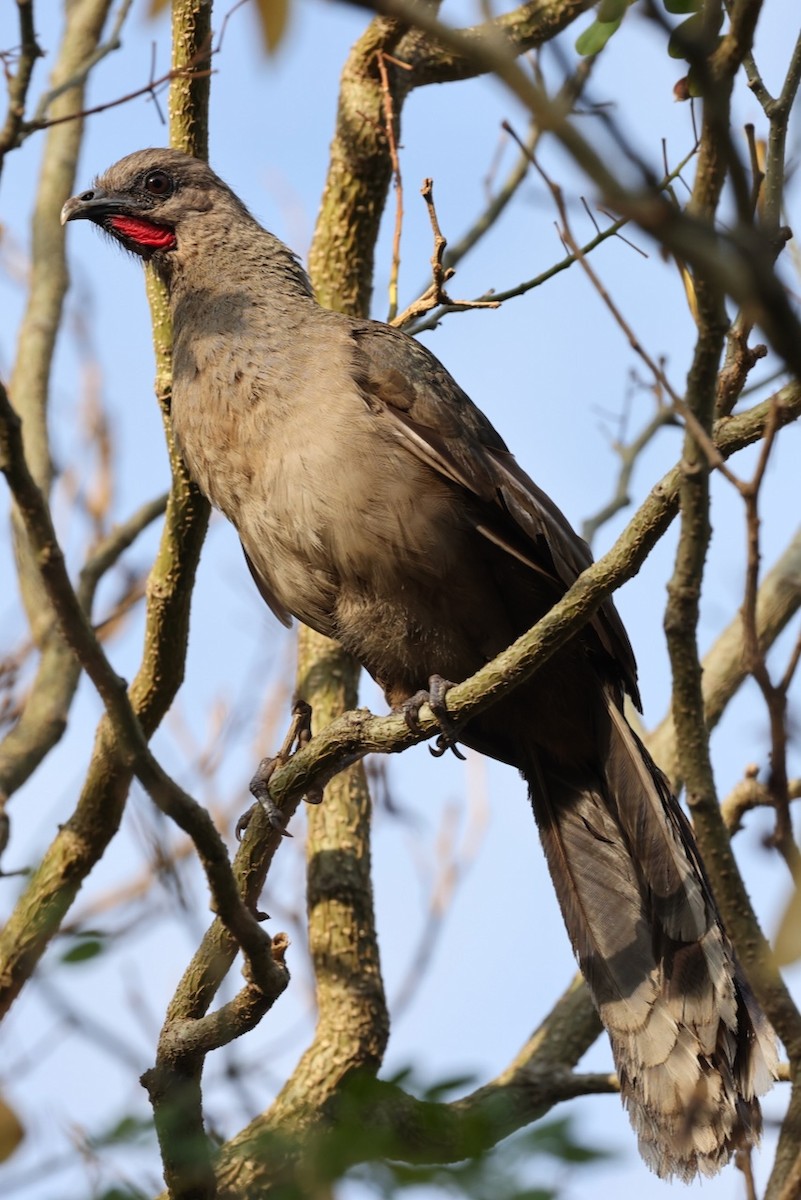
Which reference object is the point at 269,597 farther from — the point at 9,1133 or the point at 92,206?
the point at 9,1133

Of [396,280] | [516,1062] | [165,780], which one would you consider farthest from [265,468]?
[516,1062]

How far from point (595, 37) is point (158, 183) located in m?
2.68

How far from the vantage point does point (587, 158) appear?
6.02 feet

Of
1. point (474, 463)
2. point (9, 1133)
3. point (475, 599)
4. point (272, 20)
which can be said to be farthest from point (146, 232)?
point (9, 1133)

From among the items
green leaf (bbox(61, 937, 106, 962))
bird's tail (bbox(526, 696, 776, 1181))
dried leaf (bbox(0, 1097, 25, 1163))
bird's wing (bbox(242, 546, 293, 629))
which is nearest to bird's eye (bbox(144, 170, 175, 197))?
bird's wing (bbox(242, 546, 293, 629))

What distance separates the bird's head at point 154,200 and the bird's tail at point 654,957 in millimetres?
3073

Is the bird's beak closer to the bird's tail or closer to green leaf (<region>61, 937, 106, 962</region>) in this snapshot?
the bird's tail

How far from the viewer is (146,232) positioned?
22.2 feet

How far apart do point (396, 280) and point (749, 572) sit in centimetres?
413

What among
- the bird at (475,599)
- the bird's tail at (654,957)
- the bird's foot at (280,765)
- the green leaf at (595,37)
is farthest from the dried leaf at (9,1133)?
the green leaf at (595,37)

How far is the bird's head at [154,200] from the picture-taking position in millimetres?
6715

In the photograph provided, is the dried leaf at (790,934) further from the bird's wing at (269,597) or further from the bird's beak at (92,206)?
the bird's beak at (92,206)

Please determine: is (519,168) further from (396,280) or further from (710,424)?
(710,424)

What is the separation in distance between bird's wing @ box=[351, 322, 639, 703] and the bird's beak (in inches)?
69.7
